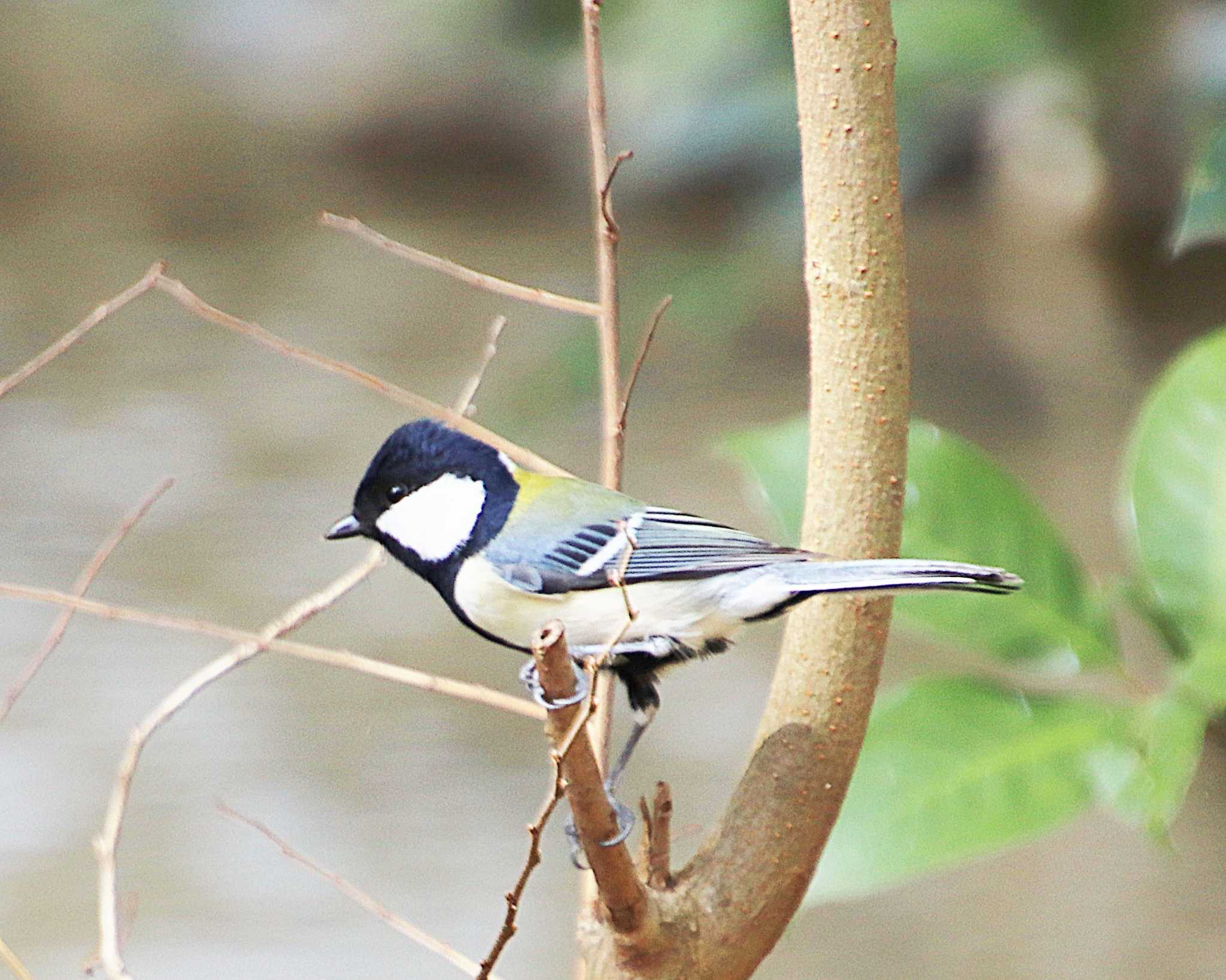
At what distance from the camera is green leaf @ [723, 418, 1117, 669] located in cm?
99

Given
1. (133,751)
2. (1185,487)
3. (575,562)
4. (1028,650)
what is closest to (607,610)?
(575,562)

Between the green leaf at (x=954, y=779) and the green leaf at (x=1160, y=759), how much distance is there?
28 millimetres

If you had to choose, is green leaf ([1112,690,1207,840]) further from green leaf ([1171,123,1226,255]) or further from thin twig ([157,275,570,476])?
thin twig ([157,275,570,476])

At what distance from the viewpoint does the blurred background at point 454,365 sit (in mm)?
1529

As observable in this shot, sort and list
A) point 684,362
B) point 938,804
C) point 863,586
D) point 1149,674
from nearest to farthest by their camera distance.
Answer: point 863,586
point 938,804
point 1149,674
point 684,362

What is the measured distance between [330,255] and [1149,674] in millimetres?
2385

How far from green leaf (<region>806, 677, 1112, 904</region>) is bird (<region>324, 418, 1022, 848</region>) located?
0.34 meters

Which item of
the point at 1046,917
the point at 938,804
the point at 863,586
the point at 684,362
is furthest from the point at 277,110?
the point at 863,586

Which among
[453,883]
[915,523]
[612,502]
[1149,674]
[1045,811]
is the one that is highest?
[612,502]

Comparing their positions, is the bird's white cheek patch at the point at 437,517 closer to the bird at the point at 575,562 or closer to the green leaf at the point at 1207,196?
the bird at the point at 575,562

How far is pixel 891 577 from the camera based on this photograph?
52 centimetres

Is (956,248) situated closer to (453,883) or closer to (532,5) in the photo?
(532,5)

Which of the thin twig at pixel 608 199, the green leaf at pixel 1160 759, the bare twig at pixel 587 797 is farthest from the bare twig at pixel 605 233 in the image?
the green leaf at pixel 1160 759

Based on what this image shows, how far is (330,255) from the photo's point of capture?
3.51 m
